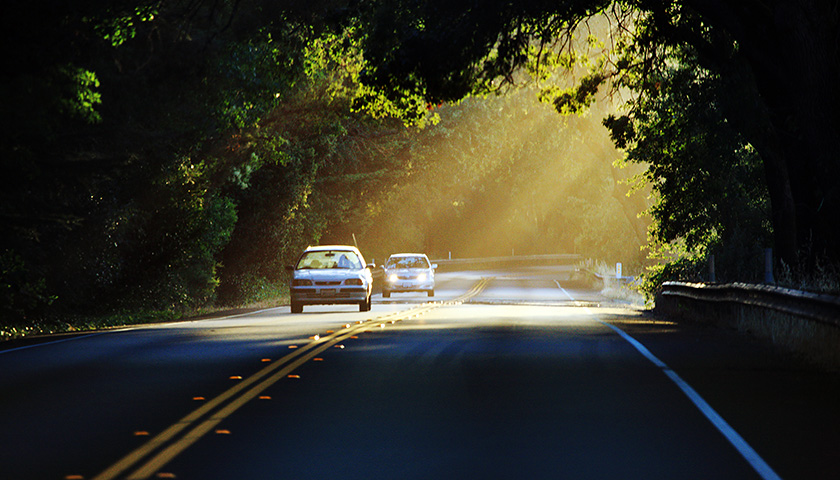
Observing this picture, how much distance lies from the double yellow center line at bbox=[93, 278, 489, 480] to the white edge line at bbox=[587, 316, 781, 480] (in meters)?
4.12

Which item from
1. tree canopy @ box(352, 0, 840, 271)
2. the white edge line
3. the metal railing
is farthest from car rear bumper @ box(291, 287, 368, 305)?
the white edge line

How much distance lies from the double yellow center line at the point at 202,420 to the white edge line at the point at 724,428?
412cm

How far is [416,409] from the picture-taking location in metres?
10.6

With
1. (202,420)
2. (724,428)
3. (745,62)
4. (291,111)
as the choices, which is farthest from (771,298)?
(291,111)

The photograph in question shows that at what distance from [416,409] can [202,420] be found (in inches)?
77.0

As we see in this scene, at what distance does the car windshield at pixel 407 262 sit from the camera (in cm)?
4359

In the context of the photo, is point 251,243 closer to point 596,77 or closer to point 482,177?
point 596,77

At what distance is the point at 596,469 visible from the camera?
7.90 m

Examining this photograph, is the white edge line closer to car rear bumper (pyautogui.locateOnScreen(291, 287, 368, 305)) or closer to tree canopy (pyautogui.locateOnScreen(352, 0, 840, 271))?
tree canopy (pyautogui.locateOnScreen(352, 0, 840, 271))

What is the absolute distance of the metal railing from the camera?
1427cm

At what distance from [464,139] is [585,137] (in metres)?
5.62

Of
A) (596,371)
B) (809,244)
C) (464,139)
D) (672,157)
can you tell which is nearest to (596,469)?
(596,371)

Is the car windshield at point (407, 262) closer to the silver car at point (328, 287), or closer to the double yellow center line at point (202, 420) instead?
the silver car at point (328, 287)

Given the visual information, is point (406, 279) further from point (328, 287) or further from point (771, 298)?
point (771, 298)
